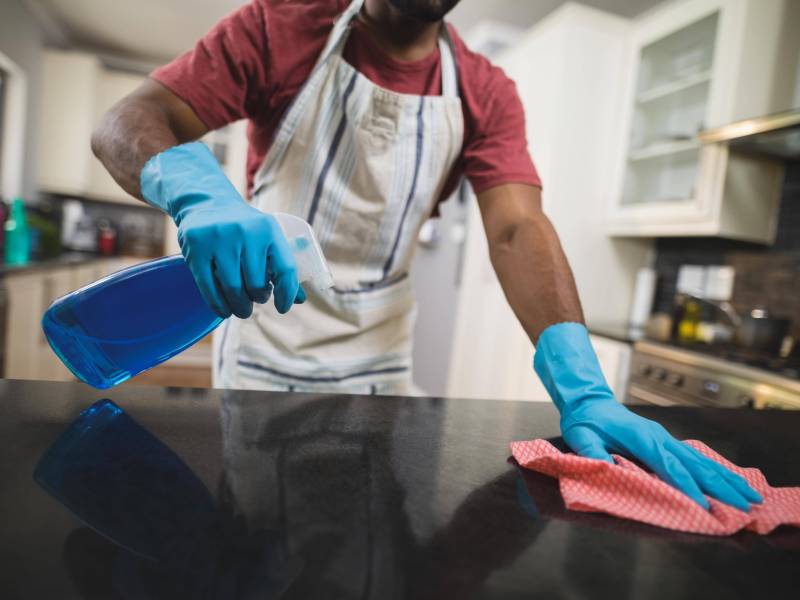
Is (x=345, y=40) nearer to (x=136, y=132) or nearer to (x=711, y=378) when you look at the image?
(x=136, y=132)

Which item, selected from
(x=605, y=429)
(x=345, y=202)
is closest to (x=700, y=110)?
(x=345, y=202)

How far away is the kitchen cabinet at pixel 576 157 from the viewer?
2.57 m

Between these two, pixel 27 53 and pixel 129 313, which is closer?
pixel 129 313

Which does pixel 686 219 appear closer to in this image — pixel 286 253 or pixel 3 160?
pixel 286 253

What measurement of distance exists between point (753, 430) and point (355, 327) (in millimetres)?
717

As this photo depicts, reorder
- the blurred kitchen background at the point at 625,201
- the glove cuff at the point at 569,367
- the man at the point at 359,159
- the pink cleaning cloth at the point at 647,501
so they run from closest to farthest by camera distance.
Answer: the pink cleaning cloth at the point at 647,501 → the glove cuff at the point at 569,367 → the man at the point at 359,159 → the blurred kitchen background at the point at 625,201

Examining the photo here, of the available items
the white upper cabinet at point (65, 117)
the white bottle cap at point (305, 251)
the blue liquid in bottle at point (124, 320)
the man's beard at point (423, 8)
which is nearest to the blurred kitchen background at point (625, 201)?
the white upper cabinet at point (65, 117)

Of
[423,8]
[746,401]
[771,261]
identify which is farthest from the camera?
[771,261]

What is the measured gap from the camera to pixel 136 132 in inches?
28.6

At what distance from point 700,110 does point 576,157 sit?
1.84 feet

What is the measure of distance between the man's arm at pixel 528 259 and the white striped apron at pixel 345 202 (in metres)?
0.17

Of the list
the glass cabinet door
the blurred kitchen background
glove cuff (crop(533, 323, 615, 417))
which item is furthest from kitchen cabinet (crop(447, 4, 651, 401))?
glove cuff (crop(533, 323, 615, 417))

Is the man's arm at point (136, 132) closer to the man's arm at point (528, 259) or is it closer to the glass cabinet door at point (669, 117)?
the man's arm at point (528, 259)

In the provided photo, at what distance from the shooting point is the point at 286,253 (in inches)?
23.0
